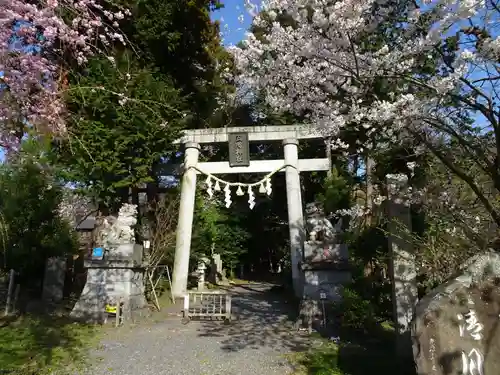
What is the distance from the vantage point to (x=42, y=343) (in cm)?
670

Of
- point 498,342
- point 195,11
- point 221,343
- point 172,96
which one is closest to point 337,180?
point 172,96

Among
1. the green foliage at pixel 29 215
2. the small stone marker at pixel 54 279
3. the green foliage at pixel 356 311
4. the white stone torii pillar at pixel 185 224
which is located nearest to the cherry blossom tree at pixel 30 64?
the green foliage at pixel 29 215

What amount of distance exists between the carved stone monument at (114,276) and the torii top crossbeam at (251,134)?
3640 mm

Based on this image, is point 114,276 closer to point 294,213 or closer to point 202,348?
point 202,348

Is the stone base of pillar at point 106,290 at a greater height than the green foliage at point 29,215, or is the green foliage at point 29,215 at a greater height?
the green foliage at point 29,215

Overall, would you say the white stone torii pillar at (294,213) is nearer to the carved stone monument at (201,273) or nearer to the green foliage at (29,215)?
the carved stone monument at (201,273)

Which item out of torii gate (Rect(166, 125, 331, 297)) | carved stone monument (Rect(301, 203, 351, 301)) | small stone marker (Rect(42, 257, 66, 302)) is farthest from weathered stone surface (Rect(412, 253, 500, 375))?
small stone marker (Rect(42, 257, 66, 302))

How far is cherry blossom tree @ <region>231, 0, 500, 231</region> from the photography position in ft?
14.2

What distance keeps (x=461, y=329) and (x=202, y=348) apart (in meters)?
4.24

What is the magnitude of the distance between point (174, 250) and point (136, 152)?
331 centimetres

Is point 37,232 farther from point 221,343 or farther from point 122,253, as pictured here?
point 221,343

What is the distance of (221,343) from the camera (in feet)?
22.6

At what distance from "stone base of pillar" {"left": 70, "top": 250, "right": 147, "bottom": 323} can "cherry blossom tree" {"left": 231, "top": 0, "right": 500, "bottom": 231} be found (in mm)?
5746

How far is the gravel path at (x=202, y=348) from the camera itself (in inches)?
217
